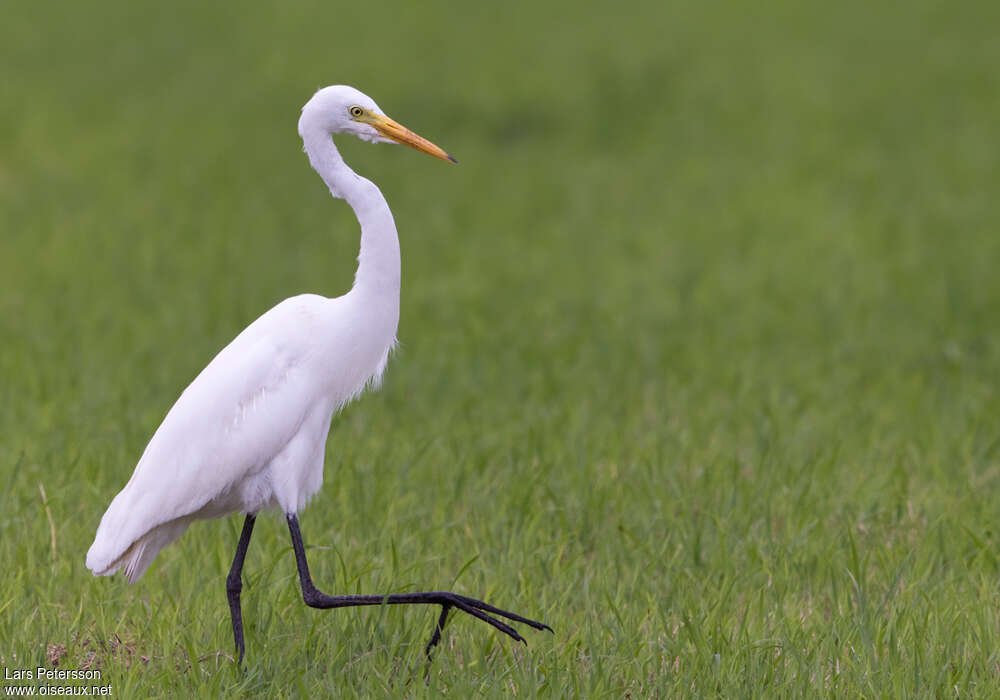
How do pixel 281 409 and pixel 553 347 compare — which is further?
pixel 553 347

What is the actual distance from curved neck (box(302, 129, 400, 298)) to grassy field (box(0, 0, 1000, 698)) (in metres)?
1.01

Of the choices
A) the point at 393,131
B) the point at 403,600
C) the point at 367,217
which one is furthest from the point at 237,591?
the point at 393,131

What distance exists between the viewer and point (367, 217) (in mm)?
3684

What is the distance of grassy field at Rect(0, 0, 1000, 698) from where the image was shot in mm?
3855

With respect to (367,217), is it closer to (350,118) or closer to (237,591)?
(350,118)

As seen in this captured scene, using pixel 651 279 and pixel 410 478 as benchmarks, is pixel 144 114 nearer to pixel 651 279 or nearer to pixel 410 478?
pixel 651 279

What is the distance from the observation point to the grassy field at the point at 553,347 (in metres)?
3.86

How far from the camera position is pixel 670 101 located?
15.2 metres

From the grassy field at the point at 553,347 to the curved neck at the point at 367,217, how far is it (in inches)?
39.7

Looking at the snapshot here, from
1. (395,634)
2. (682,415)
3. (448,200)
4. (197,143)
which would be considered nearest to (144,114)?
(197,143)

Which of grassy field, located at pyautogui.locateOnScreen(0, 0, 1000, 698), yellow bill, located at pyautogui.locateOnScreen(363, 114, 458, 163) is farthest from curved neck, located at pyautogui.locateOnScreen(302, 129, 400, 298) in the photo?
grassy field, located at pyautogui.locateOnScreen(0, 0, 1000, 698)

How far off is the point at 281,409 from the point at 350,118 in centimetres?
93

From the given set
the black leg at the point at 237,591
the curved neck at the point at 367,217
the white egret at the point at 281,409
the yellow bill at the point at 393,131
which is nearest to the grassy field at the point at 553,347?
the black leg at the point at 237,591

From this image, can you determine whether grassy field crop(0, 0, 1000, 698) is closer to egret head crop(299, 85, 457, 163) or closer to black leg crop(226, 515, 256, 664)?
black leg crop(226, 515, 256, 664)
